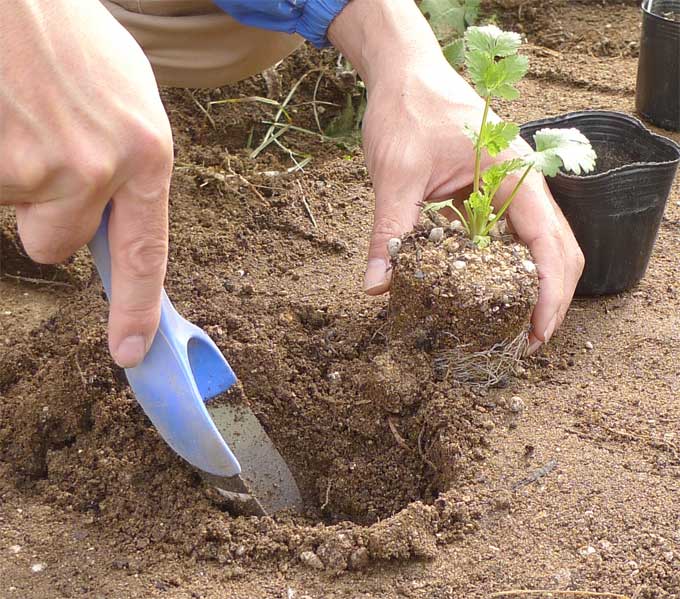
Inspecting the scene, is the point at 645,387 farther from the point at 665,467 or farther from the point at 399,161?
the point at 399,161

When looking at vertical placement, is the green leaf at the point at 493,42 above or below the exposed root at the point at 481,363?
above

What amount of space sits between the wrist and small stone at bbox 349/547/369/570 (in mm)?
1116

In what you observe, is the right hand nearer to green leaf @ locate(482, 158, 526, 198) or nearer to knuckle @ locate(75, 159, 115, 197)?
knuckle @ locate(75, 159, 115, 197)

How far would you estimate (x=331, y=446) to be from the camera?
6.25 feet

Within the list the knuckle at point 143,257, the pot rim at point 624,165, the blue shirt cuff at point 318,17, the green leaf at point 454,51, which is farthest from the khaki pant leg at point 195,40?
the knuckle at point 143,257

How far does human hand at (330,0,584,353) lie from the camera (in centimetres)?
188

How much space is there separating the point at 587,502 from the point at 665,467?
19cm

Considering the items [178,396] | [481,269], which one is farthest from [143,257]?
[481,269]

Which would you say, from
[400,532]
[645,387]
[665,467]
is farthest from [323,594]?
[645,387]

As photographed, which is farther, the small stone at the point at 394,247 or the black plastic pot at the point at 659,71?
the black plastic pot at the point at 659,71

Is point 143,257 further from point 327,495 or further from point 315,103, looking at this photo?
point 315,103

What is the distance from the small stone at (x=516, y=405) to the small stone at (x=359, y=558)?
46cm

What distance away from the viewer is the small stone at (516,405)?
180cm

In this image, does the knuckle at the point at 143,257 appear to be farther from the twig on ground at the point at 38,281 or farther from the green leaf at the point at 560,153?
the twig on ground at the point at 38,281
